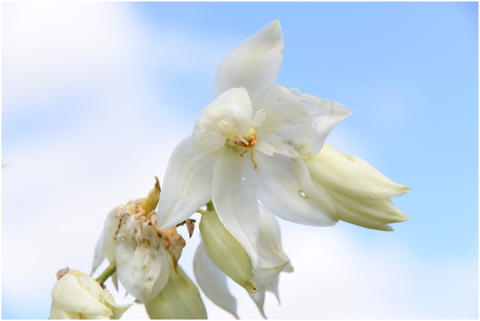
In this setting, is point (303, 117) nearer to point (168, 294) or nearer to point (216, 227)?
point (216, 227)

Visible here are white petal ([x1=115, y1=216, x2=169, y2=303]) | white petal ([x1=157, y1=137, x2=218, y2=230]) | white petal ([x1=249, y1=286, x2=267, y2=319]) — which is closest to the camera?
white petal ([x1=157, y1=137, x2=218, y2=230])

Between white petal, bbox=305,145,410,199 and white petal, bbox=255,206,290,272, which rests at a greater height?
white petal, bbox=305,145,410,199

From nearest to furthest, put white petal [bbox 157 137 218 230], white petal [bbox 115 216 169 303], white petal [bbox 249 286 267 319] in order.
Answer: white petal [bbox 157 137 218 230] < white petal [bbox 115 216 169 303] < white petal [bbox 249 286 267 319]

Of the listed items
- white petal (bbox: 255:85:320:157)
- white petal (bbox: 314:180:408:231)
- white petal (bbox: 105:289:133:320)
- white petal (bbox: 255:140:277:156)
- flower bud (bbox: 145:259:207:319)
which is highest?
white petal (bbox: 255:85:320:157)

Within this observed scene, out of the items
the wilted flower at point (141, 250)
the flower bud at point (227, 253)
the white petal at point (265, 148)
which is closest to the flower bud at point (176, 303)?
the wilted flower at point (141, 250)

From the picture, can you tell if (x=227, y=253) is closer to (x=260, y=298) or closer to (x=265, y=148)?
(x=265, y=148)

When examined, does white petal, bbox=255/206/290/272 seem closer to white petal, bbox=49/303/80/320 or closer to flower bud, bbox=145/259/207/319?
flower bud, bbox=145/259/207/319

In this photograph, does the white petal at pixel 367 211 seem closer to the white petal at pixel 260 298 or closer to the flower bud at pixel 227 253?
the flower bud at pixel 227 253

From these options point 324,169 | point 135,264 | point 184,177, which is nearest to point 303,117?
point 324,169

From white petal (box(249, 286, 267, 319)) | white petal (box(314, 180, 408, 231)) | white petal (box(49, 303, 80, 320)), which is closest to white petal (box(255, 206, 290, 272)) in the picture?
white petal (box(249, 286, 267, 319))
